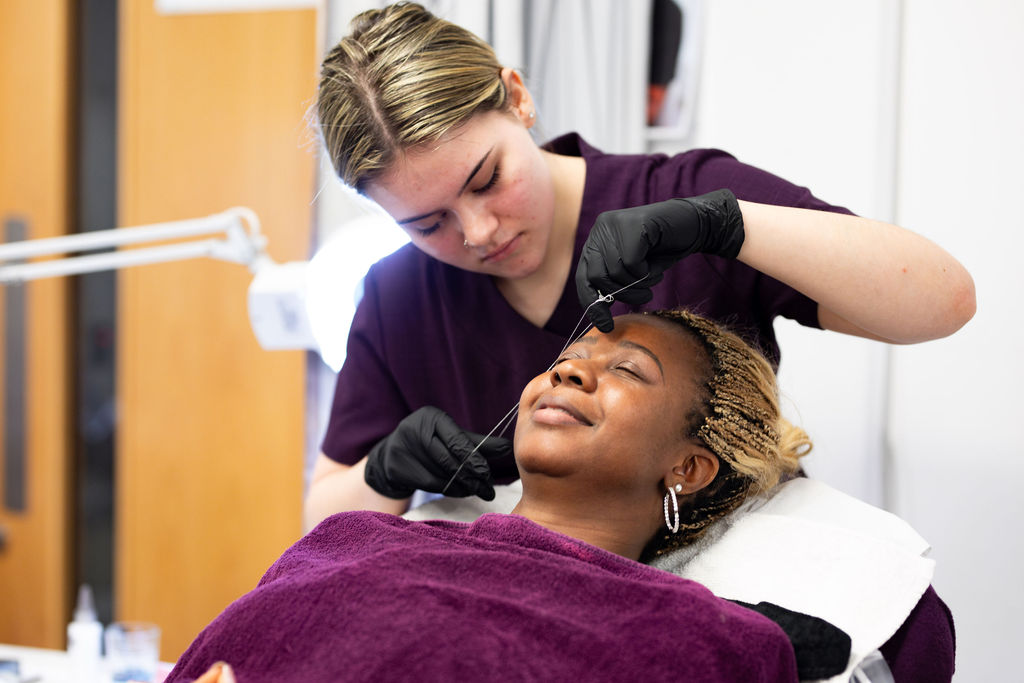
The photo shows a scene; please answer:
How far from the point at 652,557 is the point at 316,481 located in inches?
22.1

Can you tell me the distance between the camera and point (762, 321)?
4.32ft

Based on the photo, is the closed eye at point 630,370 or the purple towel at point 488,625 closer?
the purple towel at point 488,625

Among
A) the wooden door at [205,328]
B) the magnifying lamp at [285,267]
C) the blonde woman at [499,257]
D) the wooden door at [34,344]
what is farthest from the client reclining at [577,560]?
the wooden door at [34,344]

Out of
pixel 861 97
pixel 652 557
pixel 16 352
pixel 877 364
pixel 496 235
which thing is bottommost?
pixel 16 352

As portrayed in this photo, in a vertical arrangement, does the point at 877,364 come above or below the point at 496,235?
below

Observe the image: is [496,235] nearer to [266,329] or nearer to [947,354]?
[266,329]

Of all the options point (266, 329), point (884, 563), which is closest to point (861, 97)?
point (884, 563)

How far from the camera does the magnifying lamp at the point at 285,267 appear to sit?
1.32m

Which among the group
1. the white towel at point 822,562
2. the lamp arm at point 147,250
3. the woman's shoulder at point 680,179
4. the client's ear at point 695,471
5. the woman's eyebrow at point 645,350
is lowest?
the white towel at point 822,562

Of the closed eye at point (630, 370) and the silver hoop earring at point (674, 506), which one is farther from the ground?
the closed eye at point (630, 370)

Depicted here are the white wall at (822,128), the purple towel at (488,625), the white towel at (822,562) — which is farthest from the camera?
the white wall at (822,128)

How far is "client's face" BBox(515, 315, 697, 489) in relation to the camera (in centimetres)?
109

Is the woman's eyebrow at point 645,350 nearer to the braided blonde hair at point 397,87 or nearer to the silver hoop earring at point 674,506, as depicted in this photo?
the silver hoop earring at point 674,506

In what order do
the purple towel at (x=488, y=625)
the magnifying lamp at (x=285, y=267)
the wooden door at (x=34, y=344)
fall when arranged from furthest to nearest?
the wooden door at (x=34, y=344) → the magnifying lamp at (x=285, y=267) → the purple towel at (x=488, y=625)
